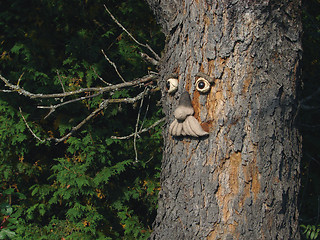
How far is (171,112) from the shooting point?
207 centimetres

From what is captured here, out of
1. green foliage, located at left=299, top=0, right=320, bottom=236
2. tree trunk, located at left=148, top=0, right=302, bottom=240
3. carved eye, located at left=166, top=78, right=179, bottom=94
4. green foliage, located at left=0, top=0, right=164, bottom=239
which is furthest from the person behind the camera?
green foliage, located at left=299, top=0, right=320, bottom=236

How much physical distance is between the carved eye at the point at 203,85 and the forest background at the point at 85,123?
179cm

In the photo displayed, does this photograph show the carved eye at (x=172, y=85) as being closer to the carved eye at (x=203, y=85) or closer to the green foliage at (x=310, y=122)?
the carved eye at (x=203, y=85)

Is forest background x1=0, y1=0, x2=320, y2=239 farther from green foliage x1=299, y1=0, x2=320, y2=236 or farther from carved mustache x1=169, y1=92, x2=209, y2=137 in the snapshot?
carved mustache x1=169, y1=92, x2=209, y2=137

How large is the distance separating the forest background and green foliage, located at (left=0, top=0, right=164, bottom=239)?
0.01 m

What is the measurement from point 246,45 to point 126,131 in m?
2.21

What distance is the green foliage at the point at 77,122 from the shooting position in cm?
361

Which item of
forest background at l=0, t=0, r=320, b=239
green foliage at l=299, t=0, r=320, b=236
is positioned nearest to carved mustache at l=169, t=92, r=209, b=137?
forest background at l=0, t=0, r=320, b=239

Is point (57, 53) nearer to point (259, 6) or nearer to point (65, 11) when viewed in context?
point (65, 11)

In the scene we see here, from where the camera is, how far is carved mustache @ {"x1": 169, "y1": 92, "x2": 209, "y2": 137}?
184 centimetres

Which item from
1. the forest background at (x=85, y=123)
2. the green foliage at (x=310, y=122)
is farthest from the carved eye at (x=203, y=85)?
the green foliage at (x=310, y=122)

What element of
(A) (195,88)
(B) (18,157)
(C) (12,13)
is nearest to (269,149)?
(A) (195,88)

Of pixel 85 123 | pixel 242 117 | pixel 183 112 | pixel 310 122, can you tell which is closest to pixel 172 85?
pixel 183 112

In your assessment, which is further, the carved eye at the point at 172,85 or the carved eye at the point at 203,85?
the carved eye at the point at 172,85
